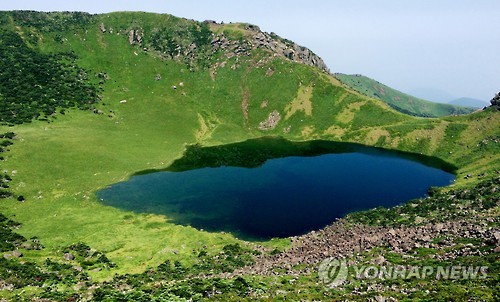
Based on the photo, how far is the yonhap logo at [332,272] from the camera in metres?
42.9

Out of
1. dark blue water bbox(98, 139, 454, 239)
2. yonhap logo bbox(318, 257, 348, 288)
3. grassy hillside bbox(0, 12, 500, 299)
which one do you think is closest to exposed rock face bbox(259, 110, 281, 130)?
grassy hillside bbox(0, 12, 500, 299)

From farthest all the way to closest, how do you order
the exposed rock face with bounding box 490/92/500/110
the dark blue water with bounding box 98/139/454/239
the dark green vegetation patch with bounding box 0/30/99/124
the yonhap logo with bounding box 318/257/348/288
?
the exposed rock face with bounding box 490/92/500/110
the dark green vegetation patch with bounding box 0/30/99/124
the dark blue water with bounding box 98/139/454/239
the yonhap logo with bounding box 318/257/348/288

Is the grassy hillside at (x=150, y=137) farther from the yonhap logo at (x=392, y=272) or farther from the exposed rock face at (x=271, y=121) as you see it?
the yonhap logo at (x=392, y=272)

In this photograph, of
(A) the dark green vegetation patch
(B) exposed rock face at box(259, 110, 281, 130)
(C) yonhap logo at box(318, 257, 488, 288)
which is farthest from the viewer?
(B) exposed rock face at box(259, 110, 281, 130)

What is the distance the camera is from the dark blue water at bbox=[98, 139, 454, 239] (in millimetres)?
84250

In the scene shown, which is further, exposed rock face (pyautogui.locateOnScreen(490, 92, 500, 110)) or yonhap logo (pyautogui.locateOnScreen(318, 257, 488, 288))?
exposed rock face (pyautogui.locateOnScreen(490, 92, 500, 110))

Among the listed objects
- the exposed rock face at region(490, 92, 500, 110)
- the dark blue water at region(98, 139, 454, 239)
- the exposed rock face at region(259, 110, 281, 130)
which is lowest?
the dark blue water at region(98, 139, 454, 239)

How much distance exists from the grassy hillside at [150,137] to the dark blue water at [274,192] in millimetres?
6890

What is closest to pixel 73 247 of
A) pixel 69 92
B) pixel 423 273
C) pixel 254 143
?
pixel 423 273

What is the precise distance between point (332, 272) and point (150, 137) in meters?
124

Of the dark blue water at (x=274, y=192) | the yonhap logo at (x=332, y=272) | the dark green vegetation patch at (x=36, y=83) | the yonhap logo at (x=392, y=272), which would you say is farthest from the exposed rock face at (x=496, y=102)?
the dark green vegetation patch at (x=36, y=83)

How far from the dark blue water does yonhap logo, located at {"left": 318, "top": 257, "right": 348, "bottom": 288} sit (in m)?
26.5

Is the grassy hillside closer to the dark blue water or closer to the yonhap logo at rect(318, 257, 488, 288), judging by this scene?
the dark blue water

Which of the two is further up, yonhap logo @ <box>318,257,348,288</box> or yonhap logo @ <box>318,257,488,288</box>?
yonhap logo @ <box>318,257,488,288</box>
